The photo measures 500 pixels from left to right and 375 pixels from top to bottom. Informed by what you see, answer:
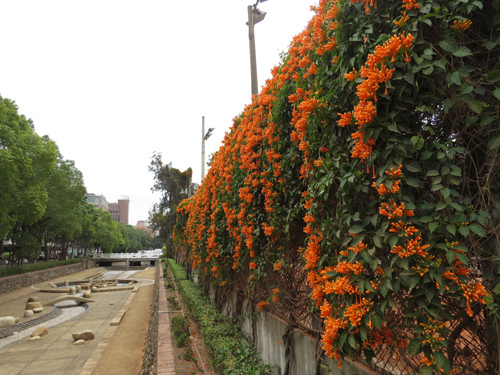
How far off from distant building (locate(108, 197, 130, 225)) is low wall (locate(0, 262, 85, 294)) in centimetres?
11663

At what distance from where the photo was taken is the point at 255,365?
4020 mm

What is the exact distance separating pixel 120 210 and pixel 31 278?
129 meters

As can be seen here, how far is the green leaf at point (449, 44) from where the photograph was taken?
1402 millimetres

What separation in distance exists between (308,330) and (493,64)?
2586 millimetres

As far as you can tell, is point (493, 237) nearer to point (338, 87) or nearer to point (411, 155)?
point (411, 155)

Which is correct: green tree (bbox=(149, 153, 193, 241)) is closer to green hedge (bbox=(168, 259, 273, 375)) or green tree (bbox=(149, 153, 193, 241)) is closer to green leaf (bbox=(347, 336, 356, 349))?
green hedge (bbox=(168, 259, 273, 375))

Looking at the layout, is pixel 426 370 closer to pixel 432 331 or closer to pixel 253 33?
pixel 432 331

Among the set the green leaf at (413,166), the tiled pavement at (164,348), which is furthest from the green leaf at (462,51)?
the tiled pavement at (164,348)

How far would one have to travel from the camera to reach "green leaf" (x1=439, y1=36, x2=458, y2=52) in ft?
4.60

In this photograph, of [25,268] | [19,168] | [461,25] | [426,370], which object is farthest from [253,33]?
[25,268]

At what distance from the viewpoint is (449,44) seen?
4.65 feet

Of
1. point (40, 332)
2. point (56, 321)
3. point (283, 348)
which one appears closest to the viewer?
point (283, 348)

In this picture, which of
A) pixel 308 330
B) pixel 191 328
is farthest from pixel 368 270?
pixel 191 328

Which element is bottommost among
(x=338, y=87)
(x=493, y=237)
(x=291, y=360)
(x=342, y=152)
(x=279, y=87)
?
(x=291, y=360)
